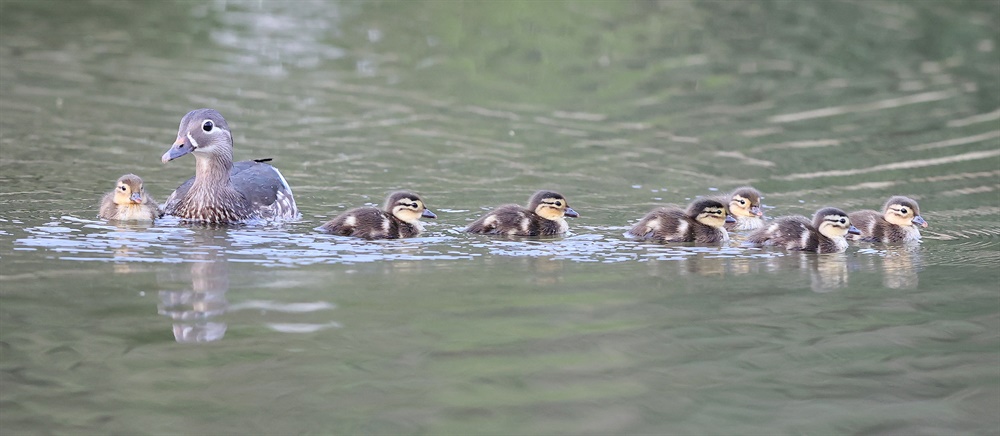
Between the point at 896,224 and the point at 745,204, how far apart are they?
0.94 metres

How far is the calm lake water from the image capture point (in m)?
5.34

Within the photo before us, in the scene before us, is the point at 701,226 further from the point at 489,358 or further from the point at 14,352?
the point at 14,352

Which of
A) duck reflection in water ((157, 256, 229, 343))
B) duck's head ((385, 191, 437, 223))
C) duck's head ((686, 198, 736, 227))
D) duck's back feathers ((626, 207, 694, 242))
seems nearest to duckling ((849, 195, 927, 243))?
duck's head ((686, 198, 736, 227))

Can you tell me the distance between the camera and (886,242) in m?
8.64

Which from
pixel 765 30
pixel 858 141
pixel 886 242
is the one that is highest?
pixel 765 30

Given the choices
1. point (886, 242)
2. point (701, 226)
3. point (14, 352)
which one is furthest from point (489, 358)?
point (886, 242)

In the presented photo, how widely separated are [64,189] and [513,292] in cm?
402

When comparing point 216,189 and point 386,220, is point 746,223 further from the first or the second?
point 216,189

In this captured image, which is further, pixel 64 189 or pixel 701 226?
pixel 64 189

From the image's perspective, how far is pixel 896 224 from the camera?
874 centimetres

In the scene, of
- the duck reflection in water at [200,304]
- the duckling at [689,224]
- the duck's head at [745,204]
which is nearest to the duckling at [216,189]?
the duck reflection in water at [200,304]

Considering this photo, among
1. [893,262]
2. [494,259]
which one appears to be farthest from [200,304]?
[893,262]

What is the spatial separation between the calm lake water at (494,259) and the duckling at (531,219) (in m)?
0.17

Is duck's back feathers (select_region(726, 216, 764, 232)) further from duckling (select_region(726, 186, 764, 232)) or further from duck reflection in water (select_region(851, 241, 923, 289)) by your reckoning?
duck reflection in water (select_region(851, 241, 923, 289))
